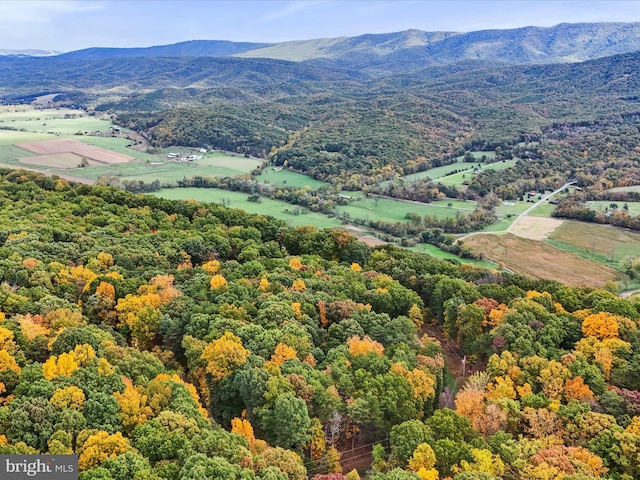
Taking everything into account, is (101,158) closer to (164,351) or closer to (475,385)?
(164,351)

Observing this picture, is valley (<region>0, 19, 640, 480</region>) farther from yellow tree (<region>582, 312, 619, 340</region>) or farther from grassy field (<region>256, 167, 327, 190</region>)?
grassy field (<region>256, 167, 327, 190</region>)

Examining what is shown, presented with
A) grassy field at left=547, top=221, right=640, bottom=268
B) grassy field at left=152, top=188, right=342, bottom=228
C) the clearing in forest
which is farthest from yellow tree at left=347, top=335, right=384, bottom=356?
the clearing in forest

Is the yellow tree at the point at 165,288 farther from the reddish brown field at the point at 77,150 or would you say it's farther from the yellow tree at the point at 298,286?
the reddish brown field at the point at 77,150

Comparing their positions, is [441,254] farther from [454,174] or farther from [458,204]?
[454,174]

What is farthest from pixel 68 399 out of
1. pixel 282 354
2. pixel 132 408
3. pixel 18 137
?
pixel 18 137

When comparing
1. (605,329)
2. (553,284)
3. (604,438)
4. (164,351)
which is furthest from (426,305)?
(164,351)
